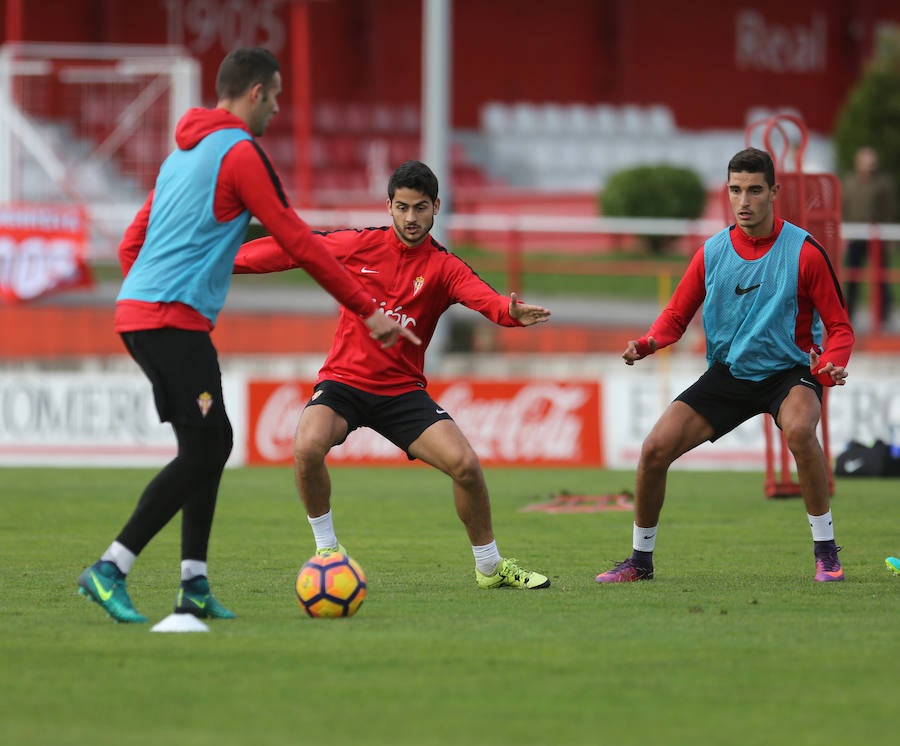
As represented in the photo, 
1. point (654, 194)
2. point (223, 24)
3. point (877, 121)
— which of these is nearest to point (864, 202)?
point (654, 194)

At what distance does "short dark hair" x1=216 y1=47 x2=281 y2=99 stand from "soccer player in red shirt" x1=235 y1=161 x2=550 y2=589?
1.30 m

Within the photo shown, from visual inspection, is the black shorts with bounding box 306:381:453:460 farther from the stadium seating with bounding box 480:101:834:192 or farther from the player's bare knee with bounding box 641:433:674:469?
Answer: the stadium seating with bounding box 480:101:834:192

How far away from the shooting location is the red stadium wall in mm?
35625

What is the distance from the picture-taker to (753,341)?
8.26m

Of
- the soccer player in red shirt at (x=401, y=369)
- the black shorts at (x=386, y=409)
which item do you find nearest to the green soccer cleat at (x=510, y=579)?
the soccer player in red shirt at (x=401, y=369)

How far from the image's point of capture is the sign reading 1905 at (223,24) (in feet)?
117

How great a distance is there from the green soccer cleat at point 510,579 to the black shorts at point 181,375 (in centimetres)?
203

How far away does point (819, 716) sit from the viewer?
206 inches

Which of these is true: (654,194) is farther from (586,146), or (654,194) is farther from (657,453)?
(657,453)

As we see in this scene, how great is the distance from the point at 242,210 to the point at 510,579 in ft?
8.02

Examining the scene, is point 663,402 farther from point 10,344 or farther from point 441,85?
point 10,344

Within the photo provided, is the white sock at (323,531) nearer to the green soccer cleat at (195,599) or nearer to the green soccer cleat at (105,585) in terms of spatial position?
the green soccer cleat at (195,599)

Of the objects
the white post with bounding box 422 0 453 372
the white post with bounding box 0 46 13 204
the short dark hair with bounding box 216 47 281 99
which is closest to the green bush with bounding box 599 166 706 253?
the white post with bounding box 422 0 453 372

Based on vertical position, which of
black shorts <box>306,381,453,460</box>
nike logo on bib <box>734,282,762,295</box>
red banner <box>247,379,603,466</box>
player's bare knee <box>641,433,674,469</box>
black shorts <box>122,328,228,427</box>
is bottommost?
red banner <box>247,379,603,466</box>
